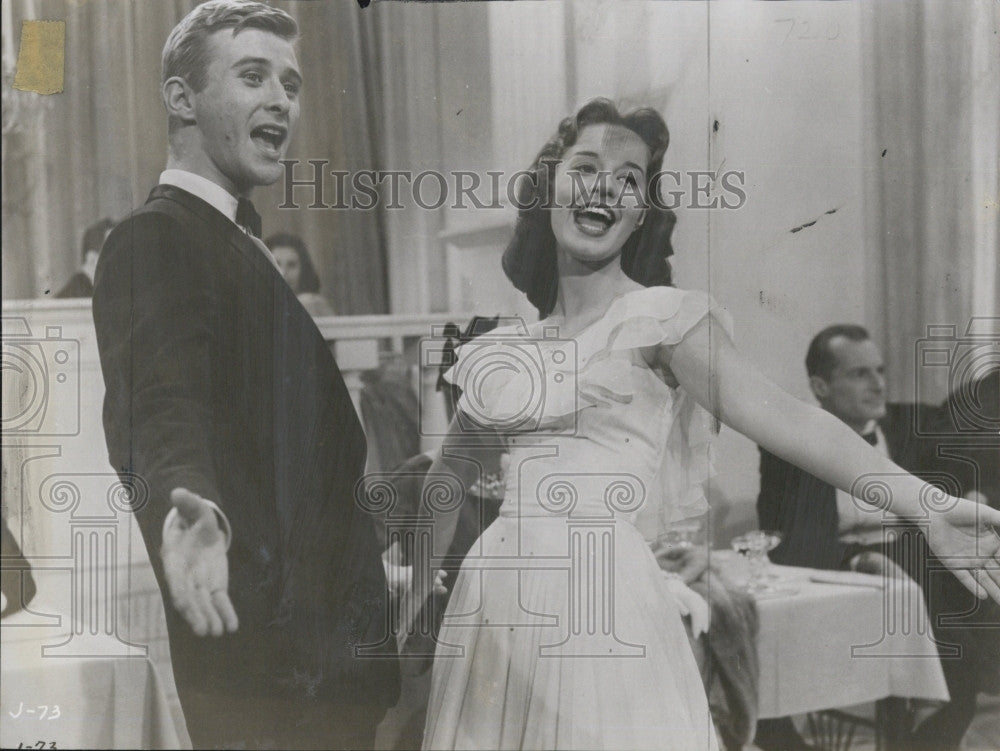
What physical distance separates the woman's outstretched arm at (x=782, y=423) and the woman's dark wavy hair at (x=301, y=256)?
101cm

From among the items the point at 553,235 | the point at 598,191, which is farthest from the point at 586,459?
the point at 598,191

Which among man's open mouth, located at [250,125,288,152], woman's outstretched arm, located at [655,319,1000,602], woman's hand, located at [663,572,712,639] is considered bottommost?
woman's hand, located at [663,572,712,639]

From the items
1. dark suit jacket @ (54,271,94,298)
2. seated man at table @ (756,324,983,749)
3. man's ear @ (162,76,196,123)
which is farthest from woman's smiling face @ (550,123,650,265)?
dark suit jacket @ (54,271,94,298)

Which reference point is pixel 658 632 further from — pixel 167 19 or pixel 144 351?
pixel 167 19

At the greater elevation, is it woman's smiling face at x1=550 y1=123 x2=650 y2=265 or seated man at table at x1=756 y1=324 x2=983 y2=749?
woman's smiling face at x1=550 y1=123 x2=650 y2=265

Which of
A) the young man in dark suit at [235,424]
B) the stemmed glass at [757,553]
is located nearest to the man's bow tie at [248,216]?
the young man in dark suit at [235,424]

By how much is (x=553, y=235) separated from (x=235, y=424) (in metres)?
1.01

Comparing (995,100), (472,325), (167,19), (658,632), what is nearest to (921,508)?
(658,632)

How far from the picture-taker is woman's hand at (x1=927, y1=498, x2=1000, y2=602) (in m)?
2.73

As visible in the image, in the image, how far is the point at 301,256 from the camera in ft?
8.71

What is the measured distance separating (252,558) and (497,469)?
2.34 ft

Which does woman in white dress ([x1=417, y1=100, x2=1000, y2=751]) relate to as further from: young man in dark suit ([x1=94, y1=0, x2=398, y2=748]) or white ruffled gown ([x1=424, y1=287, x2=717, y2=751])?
young man in dark suit ([x1=94, y1=0, x2=398, y2=748])

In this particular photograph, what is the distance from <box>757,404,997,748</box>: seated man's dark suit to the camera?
270cm

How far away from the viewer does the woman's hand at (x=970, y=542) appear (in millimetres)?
2730
